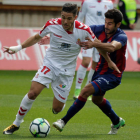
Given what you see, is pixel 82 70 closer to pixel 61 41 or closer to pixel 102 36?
pixel 102 36

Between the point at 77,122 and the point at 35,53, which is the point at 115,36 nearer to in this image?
the point at 77,122

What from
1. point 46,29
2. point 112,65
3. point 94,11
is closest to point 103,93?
point 112,65

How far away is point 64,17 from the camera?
574 cm

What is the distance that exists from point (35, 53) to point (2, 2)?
6163 millimetres

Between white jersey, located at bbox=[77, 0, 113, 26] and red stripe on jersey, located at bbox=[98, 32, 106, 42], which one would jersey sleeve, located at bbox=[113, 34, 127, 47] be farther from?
white jersey, located at bbox=[77, 0, 113, 26]

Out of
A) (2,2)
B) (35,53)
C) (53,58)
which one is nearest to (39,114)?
(53,58)

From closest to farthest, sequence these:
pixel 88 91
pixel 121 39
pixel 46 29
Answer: pixel 88 91, pixel 121 39, pixel 46 29

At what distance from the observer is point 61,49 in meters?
5.95

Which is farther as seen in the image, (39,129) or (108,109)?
(108,109)

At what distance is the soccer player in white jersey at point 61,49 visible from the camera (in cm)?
574

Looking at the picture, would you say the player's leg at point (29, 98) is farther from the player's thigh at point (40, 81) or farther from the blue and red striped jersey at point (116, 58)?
the blue and red striped jersey at point (116, 58)

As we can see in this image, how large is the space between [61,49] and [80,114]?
1810 millimetres

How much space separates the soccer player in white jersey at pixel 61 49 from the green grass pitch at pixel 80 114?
54cm

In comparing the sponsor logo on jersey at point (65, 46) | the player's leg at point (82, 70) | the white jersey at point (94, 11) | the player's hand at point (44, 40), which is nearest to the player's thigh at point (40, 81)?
the sponsor logo on jersey at point (65, 46)
